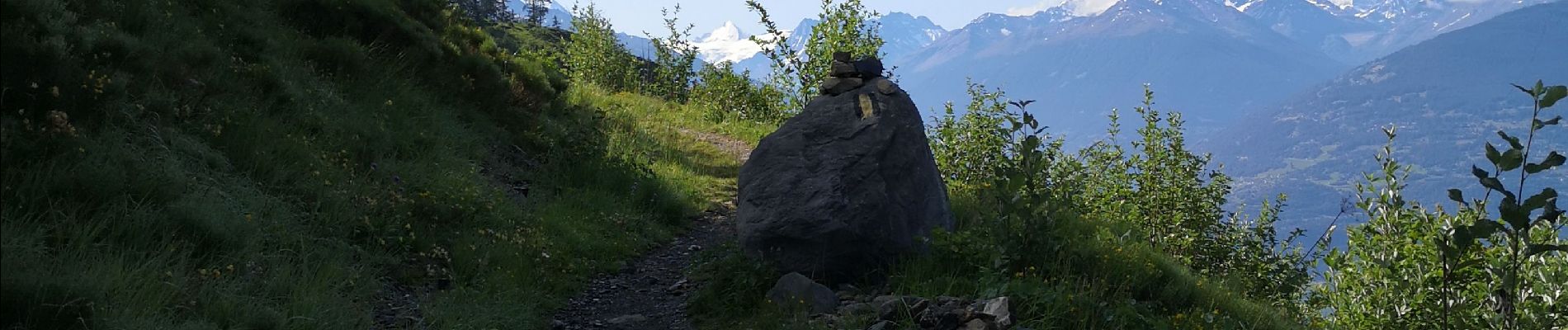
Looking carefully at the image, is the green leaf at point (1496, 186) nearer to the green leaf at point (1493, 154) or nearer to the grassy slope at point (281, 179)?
the green leaf at point (1493, 154)

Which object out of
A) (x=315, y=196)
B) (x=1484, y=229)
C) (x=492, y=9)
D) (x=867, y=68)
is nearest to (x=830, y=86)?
(x=867, y=68)

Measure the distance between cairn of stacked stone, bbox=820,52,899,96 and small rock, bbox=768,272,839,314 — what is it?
297 centimetres

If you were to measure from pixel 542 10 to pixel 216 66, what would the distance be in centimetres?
11588

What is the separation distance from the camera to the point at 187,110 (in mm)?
6875

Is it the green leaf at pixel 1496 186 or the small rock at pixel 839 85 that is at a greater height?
the small rock at pixel 839 85

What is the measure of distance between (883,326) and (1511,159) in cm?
364

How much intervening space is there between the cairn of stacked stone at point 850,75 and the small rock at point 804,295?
297 centimetres

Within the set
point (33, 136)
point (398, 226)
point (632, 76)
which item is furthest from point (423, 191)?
point (632, 76)

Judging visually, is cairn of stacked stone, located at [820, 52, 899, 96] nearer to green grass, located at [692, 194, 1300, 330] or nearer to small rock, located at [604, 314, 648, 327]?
green grass, located at [692, 194, 1300, 330]

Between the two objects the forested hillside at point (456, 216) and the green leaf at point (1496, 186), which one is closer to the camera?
the green leaf at point (1496, 186)

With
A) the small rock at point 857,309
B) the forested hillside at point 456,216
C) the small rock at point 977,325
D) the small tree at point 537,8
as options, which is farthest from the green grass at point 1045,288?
the small tree at point 537,8

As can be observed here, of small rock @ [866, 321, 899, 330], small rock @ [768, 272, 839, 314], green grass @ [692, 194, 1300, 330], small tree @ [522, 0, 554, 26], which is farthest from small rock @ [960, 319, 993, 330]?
small tree @ [522, 0, 554, 26]

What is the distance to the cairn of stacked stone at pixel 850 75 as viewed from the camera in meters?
9.74

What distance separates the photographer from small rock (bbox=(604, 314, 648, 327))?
7387 mm
